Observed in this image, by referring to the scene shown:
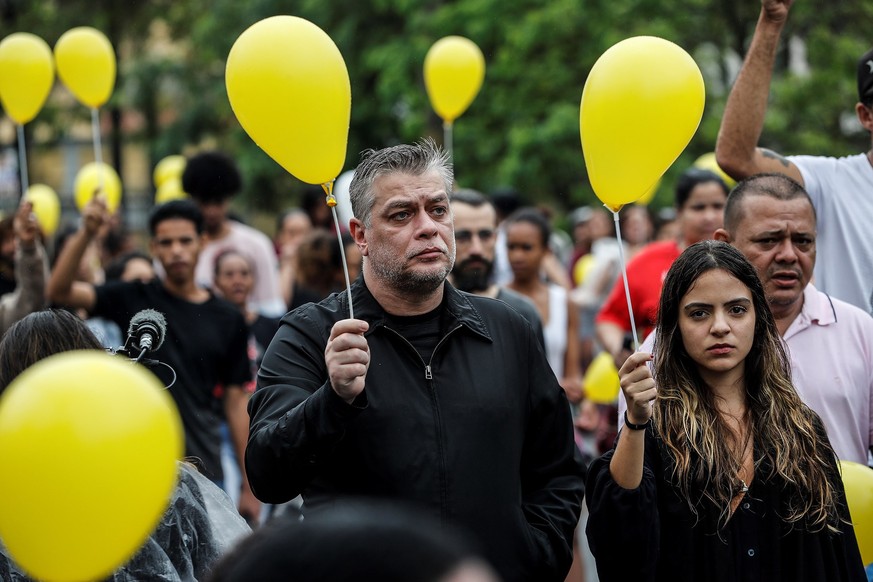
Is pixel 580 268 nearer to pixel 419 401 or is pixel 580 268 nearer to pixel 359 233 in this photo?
pixel 359 233

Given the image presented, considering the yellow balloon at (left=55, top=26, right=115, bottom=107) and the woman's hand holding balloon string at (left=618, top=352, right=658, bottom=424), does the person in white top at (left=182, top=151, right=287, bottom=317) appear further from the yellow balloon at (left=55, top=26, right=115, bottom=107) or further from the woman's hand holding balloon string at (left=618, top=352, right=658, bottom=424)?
the woman's hand holding balloon string at (left=618, top=352, right=658, bottom=424)

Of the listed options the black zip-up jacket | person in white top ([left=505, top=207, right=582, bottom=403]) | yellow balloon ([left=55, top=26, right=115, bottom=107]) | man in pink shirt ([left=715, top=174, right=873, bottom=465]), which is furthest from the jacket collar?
yellow balloon ([left=55, top=26, right=115, bottom=107])

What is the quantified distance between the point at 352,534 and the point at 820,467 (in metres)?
2.45

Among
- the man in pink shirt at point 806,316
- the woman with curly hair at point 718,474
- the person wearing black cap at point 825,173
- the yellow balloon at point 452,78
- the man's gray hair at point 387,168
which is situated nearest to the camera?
the woman with curly hair at point 718,474

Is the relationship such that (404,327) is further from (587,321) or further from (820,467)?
(587,321)

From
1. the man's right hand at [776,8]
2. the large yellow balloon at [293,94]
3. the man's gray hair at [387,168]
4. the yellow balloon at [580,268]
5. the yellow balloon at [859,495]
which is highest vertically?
the man's right hand at [776,8]

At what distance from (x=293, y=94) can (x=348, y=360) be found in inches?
37.6

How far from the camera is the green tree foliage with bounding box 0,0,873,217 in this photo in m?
16.7

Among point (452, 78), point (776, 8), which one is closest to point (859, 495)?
point (776, 8)

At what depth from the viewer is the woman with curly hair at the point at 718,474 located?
3.66 metres

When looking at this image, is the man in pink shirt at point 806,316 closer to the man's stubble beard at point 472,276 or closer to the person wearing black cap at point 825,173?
the person wearing black cap at point 825,173

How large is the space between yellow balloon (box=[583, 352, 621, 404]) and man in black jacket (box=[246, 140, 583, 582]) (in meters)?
4.29

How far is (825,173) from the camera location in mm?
5137

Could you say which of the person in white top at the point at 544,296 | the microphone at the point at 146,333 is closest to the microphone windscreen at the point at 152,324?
the microphone at the point at 146,333
